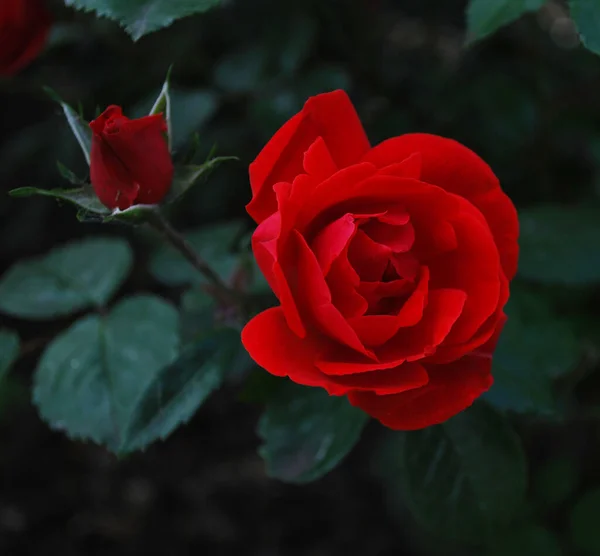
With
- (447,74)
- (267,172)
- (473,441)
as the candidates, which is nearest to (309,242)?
(267,172)

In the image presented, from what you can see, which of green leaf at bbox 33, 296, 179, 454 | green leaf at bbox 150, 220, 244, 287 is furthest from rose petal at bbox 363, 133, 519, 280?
green leaf at bbox 150, 220, 244, 287

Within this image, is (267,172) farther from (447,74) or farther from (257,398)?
(447,74)

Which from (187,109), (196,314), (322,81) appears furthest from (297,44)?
(196,314)

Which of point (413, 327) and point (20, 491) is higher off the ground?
point (413, 327)

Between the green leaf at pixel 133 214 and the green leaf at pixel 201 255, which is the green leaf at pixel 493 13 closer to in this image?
the green leaf at pixel 133 214

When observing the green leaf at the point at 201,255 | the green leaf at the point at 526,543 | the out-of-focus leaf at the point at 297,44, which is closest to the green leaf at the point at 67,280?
the green leaf at the point at 201,255

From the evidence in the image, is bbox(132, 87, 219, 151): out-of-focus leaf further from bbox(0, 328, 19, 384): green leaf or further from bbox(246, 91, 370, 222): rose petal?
bbox(246, 91, 370, 222): rose petal

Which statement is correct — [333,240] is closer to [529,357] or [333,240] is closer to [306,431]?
[306,431]
